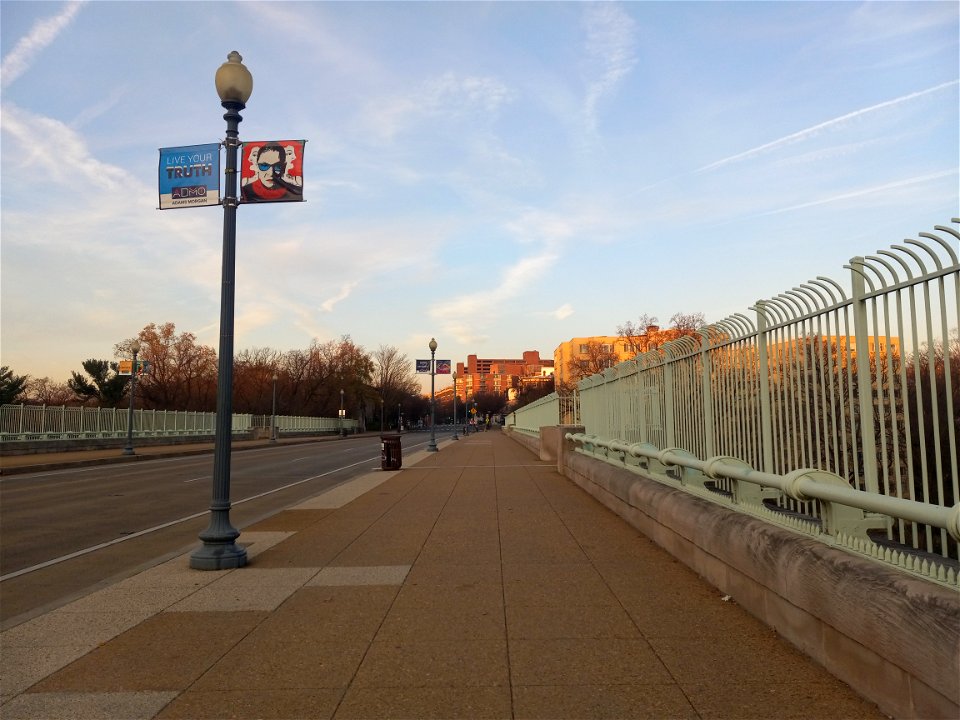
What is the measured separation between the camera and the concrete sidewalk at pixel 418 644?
12.7ft

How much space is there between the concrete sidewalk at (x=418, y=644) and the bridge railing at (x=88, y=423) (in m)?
21.8

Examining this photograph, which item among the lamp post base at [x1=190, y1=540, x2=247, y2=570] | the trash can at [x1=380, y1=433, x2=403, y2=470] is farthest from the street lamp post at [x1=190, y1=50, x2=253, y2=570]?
the trash can at [x1=380, y1=433, x2=403, y2=470]

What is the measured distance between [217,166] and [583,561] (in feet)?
19.7

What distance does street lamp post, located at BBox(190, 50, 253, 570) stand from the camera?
24.3ft

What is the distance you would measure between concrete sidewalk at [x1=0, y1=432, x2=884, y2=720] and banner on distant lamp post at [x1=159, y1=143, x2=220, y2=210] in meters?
4.08

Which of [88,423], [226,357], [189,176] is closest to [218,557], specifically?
[226,357]

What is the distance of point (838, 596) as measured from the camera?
379 cm

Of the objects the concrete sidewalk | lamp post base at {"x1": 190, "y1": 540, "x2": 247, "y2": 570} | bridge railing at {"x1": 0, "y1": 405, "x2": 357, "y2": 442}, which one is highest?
bridge railing at {"x1": 0, "y1": 405, "x2": 357, "y2": 442}

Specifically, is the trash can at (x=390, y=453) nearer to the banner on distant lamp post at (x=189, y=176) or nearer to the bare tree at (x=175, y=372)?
the banner on distant lamp post at (x=189, y=176)

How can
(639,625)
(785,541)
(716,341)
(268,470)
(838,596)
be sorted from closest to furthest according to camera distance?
1. (838,596)
2. (785,541)
3. (639,625)
4. (716,341)
5. (268,470)

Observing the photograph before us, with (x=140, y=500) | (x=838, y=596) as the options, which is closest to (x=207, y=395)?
(x=140, y=500)

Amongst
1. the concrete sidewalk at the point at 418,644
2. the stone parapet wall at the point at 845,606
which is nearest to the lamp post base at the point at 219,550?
the concrete sidewalk at the point at 418,644

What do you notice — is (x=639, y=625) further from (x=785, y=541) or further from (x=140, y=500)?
(x=140, y=500)

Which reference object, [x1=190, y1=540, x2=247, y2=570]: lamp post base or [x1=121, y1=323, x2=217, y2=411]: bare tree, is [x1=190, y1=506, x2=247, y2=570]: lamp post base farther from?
[x1=121, y1=323, x2=217, y2=411]: bare tree
